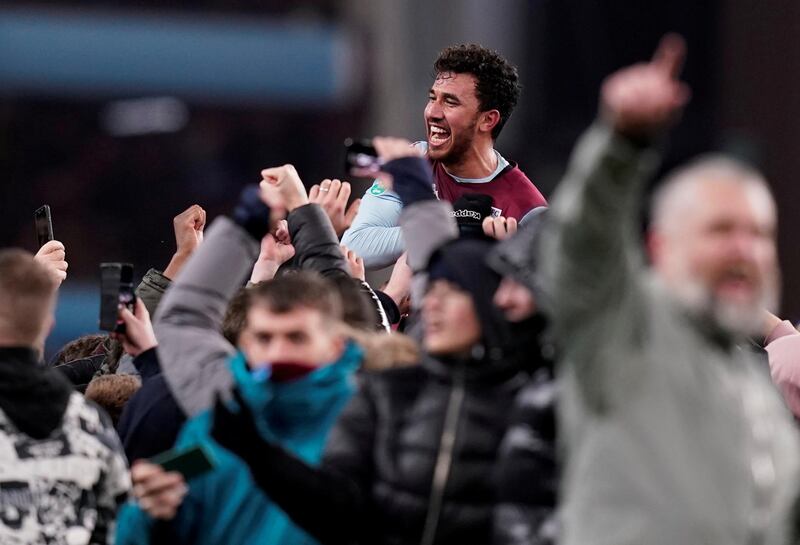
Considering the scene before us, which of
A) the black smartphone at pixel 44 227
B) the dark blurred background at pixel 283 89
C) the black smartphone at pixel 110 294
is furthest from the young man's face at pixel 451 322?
the dark blurred background at pixel 283 89

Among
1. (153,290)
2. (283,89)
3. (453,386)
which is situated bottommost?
(283,89)

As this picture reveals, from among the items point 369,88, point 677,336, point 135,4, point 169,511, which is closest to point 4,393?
point 169,511

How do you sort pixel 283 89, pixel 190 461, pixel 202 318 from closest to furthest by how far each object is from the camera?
pixel 190 461 → pixel 202 318 → pixel 283 89

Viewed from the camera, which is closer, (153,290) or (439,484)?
(439,484)

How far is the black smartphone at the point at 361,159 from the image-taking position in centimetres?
480

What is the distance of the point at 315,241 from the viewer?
4898 millimetres

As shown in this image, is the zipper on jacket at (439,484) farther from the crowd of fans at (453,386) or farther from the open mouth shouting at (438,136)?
the open mouth shouting at (438,136)

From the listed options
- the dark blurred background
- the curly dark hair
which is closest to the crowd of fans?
the curly dark hair

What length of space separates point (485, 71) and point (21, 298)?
2.60 metres

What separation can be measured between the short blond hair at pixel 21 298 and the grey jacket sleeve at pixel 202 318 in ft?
0.88

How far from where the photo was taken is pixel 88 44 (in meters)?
17.0

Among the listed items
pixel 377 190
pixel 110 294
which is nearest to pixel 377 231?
pixel 377 190

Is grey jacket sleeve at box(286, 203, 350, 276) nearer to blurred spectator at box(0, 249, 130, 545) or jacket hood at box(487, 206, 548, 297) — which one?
blurred spectator at box(0, 249, 130, 545)

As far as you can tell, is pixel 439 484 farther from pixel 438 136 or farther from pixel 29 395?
pixel 438 136
